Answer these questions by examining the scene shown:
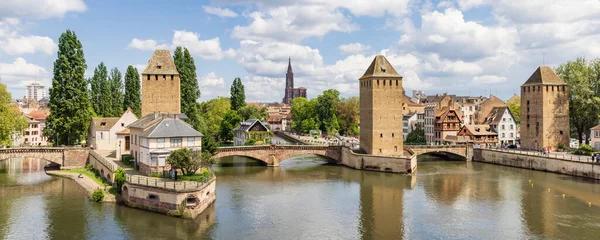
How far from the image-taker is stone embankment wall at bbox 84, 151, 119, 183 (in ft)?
133

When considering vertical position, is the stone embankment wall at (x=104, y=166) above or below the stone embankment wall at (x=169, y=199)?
above

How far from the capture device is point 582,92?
213 feet

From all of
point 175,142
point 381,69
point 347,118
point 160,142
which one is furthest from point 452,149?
point 160,142

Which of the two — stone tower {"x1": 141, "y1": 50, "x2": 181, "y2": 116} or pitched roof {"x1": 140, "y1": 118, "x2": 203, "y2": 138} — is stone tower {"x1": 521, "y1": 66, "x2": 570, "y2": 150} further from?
stone tower {"x1": 141, "y1": 50, "x2": 181, "y2": 116}

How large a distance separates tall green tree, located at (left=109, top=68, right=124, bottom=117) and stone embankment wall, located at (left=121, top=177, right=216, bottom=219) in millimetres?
46553

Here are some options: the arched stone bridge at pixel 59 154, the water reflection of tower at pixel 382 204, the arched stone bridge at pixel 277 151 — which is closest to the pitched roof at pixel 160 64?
the arched stone bridge at pixel 59 154

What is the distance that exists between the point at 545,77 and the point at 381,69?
76.3 ft

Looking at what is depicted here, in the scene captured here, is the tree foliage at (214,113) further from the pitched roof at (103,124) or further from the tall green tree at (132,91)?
the pitched roof at (103,124)

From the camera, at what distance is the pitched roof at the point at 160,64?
58.5 metres

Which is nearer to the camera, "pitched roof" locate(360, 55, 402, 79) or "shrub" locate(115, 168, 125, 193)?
"shrub" locate(115, 168, 125, 193)

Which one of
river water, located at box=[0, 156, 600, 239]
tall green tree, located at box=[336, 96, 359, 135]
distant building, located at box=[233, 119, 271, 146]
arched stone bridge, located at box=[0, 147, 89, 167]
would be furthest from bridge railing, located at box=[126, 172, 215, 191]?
tall green tree, located at box=[336, 96, 359, 135]

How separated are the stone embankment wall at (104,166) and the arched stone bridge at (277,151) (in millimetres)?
14840

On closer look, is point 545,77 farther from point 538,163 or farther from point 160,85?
point 160,85

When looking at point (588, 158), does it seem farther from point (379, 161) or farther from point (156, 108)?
point (156, 108)
